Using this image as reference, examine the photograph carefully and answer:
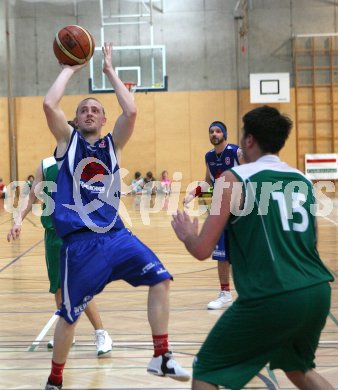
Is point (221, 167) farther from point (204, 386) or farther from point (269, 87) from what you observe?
point (269, 87)

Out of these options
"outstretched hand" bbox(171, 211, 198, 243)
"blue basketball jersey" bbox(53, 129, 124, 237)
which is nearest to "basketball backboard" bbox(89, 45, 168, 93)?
"blue basketball jersey" bbox(53, 129, 124, 237)

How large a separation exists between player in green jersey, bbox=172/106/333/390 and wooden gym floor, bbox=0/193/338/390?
5.96 feet

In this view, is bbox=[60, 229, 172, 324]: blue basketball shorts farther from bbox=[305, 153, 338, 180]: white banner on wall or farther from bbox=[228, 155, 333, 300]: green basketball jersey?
bbox=[305, 153, 338, 180]: white banner on wall

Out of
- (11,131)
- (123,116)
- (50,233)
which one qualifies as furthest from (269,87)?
(123,116)

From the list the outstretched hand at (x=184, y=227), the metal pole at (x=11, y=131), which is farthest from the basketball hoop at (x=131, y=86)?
the outstretched hand at (x=184, y=227)

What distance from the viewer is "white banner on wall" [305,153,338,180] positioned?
28.8 metres

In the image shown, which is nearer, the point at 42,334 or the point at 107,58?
the point at 107,58

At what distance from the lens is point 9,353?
20.8 feet

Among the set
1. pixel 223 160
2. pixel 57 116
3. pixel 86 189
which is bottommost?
pixel 86 189

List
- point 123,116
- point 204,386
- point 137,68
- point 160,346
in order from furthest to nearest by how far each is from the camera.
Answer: point 137,68
point 123,116
point 160,346
point 204,386

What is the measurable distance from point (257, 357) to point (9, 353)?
336 centimetres

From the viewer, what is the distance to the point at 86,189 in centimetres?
505

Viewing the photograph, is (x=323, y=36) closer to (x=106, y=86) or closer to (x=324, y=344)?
(x=106, y=86)

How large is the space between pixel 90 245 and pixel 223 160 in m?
3.93
